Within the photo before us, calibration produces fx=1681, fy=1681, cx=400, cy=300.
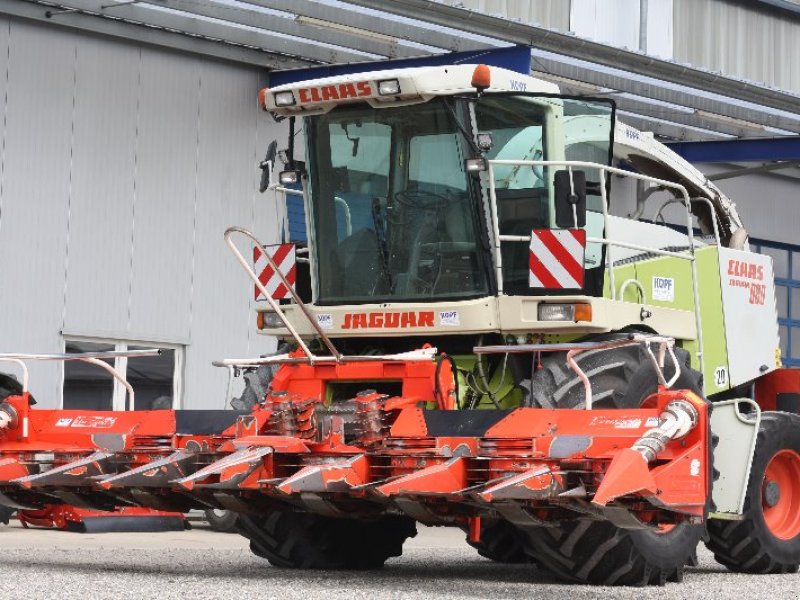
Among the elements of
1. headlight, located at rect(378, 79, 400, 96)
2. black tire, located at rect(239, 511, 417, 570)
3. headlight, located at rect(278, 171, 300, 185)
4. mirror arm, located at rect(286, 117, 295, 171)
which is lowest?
black tire, located at rect(239, 511, 417, 570)

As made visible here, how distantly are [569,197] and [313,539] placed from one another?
303cm

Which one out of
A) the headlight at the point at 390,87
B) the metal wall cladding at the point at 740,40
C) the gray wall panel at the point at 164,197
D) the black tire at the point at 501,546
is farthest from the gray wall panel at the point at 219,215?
the headlight at the point at 390,87

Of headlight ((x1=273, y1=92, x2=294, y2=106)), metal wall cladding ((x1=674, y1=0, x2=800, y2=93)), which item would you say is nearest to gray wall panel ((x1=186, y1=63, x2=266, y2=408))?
metal wall cladding ((x1=674, y1=0, x2=800, y2=93))

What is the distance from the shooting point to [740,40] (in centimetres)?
2403

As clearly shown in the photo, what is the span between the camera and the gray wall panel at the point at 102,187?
19.4 m

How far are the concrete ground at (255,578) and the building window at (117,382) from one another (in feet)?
14.7

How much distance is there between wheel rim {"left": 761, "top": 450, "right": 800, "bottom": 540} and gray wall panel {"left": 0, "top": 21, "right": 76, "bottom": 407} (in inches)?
369

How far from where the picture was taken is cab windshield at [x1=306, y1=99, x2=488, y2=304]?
1143 cm

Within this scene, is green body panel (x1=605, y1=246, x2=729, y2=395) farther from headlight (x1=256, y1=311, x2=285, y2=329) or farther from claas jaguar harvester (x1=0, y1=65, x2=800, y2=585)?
headlight (x1=256, y1=311, x2=285, y2=329)

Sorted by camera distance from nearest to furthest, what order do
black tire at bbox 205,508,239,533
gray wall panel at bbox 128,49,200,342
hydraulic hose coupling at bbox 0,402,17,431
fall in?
hydraulic hose coupling at bbox 0,402,17,431
black tire at bbox 205,508,239,533
gray wall panel at bbox 128,49,200,342

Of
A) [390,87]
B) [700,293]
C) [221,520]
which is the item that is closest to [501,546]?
[700,293]

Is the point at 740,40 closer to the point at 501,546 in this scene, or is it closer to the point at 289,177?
the point at 501,546

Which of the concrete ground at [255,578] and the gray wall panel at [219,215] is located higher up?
the gray wall panel at [219,215]

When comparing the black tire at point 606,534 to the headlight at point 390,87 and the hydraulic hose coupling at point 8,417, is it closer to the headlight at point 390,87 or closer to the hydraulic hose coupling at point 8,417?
the headlight at point 390,87
